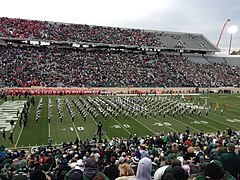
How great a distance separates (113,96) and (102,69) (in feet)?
41.1

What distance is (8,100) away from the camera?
25297mm

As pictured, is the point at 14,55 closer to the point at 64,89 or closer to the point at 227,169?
the point at 64,89

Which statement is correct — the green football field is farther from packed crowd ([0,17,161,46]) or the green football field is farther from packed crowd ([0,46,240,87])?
packed crowd ([0,17,161,46])

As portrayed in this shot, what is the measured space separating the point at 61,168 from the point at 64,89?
28.2 m

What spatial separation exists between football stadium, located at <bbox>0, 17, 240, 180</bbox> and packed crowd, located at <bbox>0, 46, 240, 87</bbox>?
0.50 feet

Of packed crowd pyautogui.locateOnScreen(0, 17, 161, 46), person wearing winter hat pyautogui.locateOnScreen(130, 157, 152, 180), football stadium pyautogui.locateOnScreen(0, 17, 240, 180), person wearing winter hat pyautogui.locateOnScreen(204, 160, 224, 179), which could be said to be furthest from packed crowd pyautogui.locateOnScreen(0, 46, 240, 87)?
person wearing winter hat pyautogui.locateOnScreen(204, 160, 224, 179)

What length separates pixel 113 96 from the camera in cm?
2945

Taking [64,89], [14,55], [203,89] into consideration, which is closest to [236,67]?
[203,89]

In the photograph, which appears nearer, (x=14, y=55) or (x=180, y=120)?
(x=180, y=120)

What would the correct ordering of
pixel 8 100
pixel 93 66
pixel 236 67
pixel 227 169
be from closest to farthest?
1. pixel 227 169
2. pixel 8 100
3. pixel 93 66
4. pixel 236 67

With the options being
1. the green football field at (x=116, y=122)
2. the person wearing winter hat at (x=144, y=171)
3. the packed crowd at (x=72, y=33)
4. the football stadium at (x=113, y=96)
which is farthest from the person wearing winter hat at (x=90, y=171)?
the packed crowd at (x=72, y=33)

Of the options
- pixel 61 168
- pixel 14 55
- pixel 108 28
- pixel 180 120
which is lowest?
pixel 180 120

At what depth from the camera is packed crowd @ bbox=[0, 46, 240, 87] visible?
3566 centimetres

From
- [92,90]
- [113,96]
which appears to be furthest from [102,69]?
[113,96]
